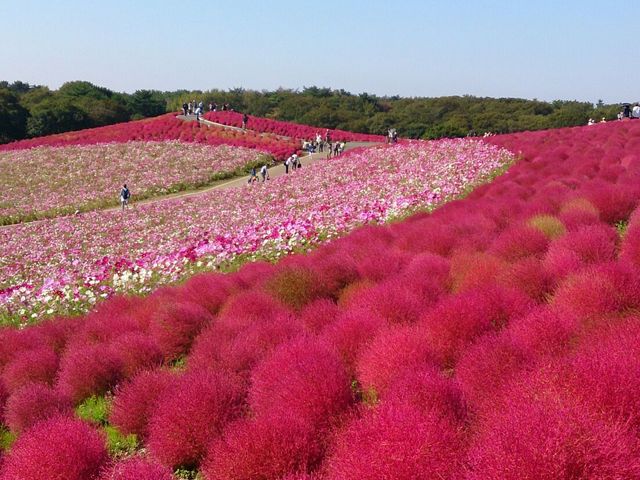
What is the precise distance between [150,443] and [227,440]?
939 mm

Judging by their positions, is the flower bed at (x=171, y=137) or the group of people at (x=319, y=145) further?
the flower bed at (x=171, y=137)

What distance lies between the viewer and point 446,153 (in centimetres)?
2066

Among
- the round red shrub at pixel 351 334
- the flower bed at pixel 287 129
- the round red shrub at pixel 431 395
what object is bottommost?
the round red shrub at pixel 351 334

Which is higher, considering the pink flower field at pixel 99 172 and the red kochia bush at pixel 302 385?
the red kochia bush at pixel 302 385

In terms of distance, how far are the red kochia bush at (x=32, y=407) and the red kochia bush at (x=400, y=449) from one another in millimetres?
3082

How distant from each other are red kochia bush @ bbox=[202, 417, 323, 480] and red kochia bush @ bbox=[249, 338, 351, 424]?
14 centimetres

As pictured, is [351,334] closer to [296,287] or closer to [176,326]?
[296,287]

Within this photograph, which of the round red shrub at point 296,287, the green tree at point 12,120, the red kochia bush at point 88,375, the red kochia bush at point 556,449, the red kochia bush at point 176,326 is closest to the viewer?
the red kochia bush at point 556,449

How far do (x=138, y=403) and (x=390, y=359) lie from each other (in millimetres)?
2115

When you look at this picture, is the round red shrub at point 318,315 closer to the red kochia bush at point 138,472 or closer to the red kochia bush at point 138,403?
the red kochia bush at point 138,403

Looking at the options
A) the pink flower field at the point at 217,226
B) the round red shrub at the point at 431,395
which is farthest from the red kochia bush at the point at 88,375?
the pink flower field at the point at 217,226

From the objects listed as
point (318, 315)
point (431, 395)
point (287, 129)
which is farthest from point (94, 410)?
point (287, 129)

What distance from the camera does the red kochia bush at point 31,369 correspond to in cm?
611

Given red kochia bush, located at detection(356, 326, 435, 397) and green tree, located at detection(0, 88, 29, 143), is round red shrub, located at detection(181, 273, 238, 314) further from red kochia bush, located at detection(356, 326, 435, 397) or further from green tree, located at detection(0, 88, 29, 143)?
green tree, located at detection(0, 88, 29, 143)
